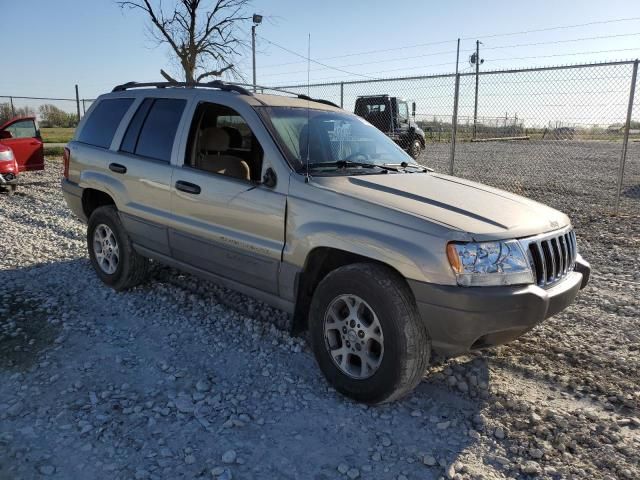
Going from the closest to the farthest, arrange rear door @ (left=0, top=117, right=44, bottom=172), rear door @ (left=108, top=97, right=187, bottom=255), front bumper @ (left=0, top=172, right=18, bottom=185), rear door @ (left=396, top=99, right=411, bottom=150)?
rear door @ (left=108, top=97, right=187, bottom=255)
front bumper @ (left=0, top=172, right=18, bottom=185)
rear door @ (left=0, top=117, right=44, bottom=172)
rear door @ (left=396, top=99, right=411, bottom=150)

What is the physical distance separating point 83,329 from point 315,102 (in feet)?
9.00

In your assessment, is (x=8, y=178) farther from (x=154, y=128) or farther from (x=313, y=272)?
(x=313, y=272)

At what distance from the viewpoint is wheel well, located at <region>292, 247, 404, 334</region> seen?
337cm

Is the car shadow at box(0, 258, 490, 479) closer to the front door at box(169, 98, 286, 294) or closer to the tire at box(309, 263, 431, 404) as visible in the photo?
the tire at box(309, 263, 431, 404)

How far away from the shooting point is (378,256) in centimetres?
298

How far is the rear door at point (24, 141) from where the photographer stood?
1109 centimetres

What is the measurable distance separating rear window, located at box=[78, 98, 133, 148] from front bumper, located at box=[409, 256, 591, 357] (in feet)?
11.7

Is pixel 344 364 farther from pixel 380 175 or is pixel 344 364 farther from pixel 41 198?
pixel 41 198

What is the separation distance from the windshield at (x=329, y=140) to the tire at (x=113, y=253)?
204cm

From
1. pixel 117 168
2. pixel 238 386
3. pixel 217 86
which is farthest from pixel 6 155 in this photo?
pixel 238 386

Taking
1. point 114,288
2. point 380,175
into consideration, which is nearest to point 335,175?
point 380,175

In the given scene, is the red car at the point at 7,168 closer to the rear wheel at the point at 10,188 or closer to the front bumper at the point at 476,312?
the rear wheel at the point at 10,188

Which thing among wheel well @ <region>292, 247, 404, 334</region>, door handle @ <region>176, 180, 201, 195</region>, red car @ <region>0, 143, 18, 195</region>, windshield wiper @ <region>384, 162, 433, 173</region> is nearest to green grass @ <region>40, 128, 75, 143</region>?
red car @ <region>0, 143, 18, 195</region>

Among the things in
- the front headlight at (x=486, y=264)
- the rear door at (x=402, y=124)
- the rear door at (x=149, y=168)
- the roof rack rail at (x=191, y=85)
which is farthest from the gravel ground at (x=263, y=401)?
the rear door at (x=402, y=124)
